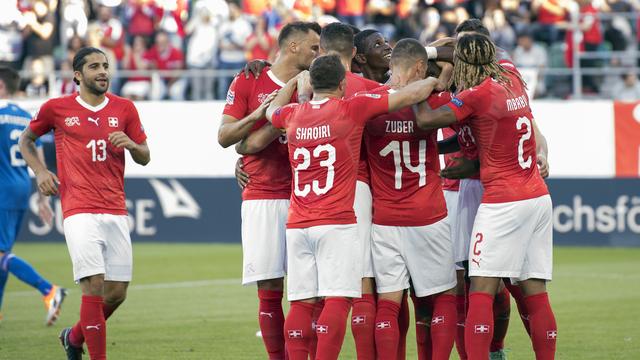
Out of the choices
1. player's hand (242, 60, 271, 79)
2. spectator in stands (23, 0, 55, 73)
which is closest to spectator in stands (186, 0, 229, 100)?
spectator in stands (23, 0, 55, 73)

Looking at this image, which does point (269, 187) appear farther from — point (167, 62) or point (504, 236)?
point (167, 62)

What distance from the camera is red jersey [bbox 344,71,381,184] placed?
875 cm

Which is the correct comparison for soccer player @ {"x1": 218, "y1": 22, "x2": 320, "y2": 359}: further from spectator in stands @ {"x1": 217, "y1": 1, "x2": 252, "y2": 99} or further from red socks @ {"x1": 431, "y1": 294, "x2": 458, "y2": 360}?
spectator in stands @ {"x1": 217, "y1": 1, "x2": 252, "y2": 99}

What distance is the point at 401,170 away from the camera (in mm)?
8609

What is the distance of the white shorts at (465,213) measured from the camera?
9.47 meters

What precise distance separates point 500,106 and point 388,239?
1.27 metres

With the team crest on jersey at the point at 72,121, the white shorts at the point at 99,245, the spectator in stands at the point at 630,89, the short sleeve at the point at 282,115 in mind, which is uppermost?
the spectator in stands at the point at 630,89

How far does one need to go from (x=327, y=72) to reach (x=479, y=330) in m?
2.16

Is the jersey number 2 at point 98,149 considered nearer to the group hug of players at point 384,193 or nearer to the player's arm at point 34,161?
the player's arm at point 34,161

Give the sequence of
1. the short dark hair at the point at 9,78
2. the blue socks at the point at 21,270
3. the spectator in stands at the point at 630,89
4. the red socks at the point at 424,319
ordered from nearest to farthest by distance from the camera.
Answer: the red socks at the point at 424,319
the blue socks at the point at 21,270
the short dark hair at the point at 9,78
the spectator in stands at the point at 630,89

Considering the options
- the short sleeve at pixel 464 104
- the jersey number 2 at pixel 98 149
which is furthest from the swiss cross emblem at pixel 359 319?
the jersey number 2 at pixel 98 149

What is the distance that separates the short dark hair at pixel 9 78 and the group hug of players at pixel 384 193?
4.91 meters

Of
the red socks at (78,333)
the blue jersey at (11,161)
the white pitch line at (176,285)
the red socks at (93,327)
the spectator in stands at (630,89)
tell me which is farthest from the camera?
the spectator in stands at (630,89)

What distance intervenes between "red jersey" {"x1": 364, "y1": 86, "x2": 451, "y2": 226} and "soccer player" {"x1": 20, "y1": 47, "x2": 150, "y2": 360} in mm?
2149
